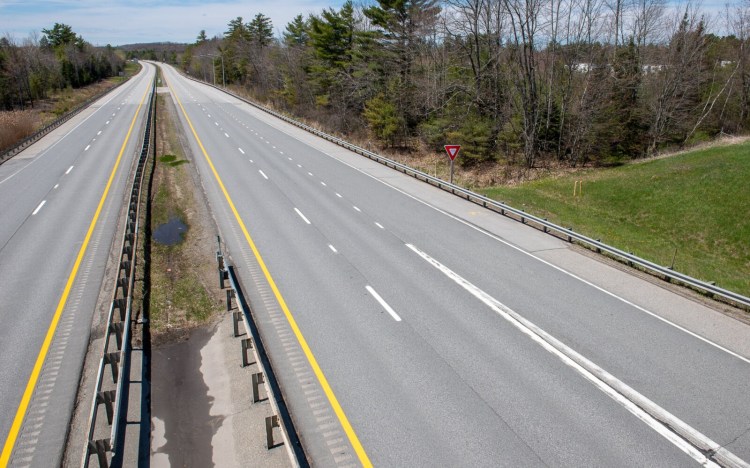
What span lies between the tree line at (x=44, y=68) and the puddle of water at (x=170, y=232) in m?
74.5

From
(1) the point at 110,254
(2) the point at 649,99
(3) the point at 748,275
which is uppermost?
(2) the point at 649,99

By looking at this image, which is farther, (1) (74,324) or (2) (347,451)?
(1) (74,324)

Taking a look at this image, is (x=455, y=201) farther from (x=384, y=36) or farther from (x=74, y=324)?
(x=384, y=36)

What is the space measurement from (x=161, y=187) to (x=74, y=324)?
1485 centimetres

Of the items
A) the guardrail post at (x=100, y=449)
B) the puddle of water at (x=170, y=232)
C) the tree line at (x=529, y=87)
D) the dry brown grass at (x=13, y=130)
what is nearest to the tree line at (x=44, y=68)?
the dry brown grass at (x=13, y=130)

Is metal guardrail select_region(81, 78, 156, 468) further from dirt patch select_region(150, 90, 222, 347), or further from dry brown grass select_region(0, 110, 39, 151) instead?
dry brown grass select_region(0, 110, 39, 151)

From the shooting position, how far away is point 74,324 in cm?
1180

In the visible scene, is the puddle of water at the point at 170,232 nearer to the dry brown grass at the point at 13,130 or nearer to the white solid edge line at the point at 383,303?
the white solid edge line at the point at 383,303

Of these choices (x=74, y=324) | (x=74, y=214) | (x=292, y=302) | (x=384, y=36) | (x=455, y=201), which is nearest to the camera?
(x=74, y=324)

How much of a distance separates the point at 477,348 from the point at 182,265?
33.1ft

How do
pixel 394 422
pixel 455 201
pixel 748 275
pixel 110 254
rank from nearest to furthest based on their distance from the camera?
1. pixel 394 422
2. pixel 110 254
3. pixel 748 275
4. pixel 455 201

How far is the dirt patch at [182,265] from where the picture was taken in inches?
483

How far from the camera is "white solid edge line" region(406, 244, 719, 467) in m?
7.91

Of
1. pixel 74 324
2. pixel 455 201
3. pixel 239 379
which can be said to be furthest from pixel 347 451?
pixel 455 201
